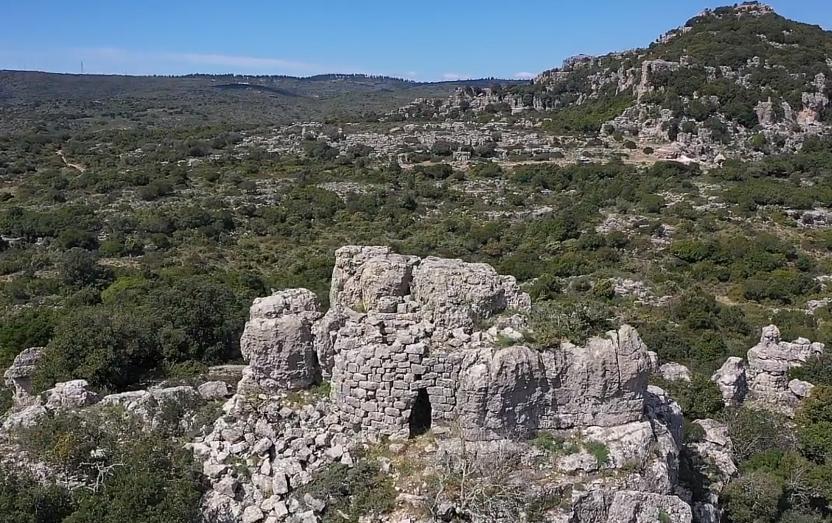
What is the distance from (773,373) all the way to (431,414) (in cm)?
1240

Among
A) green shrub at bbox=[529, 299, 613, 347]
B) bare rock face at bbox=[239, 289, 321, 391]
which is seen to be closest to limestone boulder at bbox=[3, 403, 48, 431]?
bare rock face at bbox=[239, 289, 321, 391]

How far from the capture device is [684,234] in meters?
35.5

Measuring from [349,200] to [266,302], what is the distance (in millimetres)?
32833

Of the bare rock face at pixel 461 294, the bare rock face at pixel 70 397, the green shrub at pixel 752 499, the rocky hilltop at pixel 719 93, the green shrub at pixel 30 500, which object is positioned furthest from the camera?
the rocky hilltop at pixel 719 93

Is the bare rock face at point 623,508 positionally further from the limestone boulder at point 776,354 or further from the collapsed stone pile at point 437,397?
the limestone boulder at point 776,354

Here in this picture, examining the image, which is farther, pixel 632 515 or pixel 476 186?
pixel 476 186

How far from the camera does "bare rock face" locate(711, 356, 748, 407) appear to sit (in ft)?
55.2

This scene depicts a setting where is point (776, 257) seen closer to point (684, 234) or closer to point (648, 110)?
point (684, 234)

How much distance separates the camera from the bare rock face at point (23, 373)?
46.7ft

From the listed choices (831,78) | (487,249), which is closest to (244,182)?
(487,249)

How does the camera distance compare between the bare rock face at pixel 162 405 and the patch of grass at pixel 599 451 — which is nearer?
the patch of grass at pixel 599 451

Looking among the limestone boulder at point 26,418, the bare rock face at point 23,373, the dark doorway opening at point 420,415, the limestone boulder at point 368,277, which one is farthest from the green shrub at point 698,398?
the bare rock face at point 23,373

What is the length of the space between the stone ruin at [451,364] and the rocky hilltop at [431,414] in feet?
0.07

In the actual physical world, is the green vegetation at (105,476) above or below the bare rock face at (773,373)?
above
